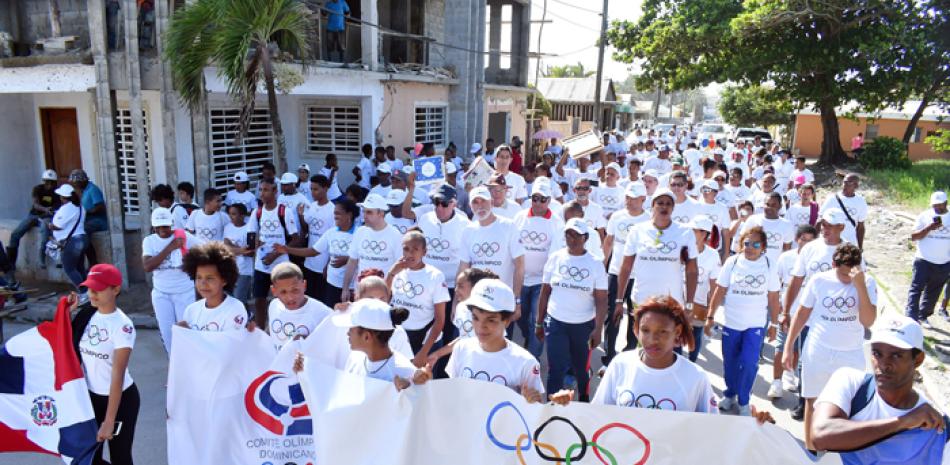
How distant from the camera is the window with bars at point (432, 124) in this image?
16130 mm

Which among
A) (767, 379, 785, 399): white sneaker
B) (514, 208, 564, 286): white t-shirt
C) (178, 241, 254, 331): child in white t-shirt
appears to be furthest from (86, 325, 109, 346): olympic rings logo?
(767, 379, 785, 399): white sneaker

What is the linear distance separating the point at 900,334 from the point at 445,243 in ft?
12.2

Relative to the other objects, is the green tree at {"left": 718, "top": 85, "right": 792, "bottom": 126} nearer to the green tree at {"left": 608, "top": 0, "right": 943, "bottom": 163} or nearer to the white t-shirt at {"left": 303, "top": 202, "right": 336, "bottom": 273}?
the green tree at {"left": 608, "top": 0, "right": 943, "bottom": 163}

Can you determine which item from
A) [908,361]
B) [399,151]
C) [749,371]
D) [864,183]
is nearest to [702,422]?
[908,361]

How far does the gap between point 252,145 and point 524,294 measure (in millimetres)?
8398

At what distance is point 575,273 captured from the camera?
5.06 m

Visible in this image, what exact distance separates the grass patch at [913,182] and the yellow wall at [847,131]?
48.6ft

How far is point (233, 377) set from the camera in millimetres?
4137

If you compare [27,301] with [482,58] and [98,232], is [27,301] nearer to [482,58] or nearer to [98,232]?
[98,232]

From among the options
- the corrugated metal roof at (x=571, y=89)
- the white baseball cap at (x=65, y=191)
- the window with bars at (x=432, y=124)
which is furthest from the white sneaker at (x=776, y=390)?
the corrugated metal roof at (x=571, y=89)

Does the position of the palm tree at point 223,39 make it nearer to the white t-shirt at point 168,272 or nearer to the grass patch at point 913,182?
the white t-shirt at point 168,272

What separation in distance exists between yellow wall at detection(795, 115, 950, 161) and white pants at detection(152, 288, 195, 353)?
35563 millimetres

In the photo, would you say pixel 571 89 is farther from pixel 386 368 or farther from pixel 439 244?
pixel 386 368

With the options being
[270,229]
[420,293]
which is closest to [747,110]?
[270,229]
